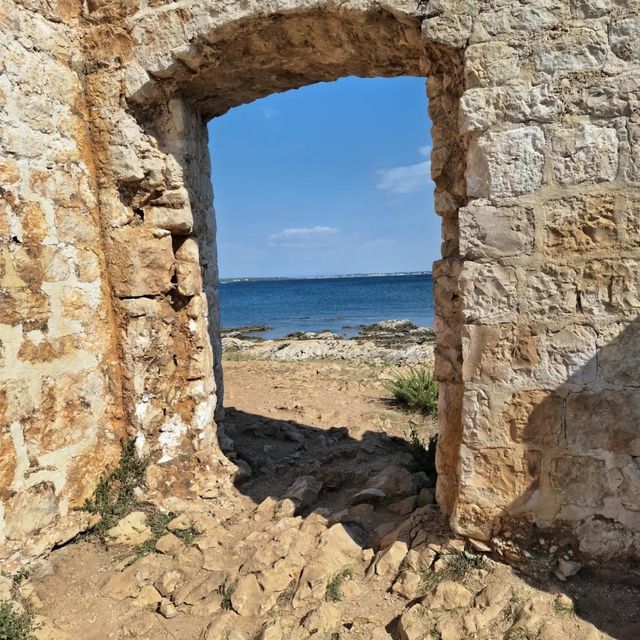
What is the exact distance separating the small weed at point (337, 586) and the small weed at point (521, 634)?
2.57 ft

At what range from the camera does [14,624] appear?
239cm

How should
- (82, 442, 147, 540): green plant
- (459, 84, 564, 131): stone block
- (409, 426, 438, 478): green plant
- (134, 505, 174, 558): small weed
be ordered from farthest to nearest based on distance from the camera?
(409, 426, 438, 478): green plant, (82, 442, 147, 540): green plant, (134, 505, 174, 558): small weed, (459, 84, 564, 131): stone block

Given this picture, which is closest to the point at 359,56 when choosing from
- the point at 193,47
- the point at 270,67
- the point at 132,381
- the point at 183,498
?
the point at 270,67

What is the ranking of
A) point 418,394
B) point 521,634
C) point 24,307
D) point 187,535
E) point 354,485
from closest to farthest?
point 521,634, point 24,307, point 187,535, point 354,485, point 418,394

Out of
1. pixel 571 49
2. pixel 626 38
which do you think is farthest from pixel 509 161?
pixel 626 38

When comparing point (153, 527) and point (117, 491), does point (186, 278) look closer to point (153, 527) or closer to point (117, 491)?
point (117, 491)

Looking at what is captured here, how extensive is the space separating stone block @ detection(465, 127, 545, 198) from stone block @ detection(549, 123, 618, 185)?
2.8 inches

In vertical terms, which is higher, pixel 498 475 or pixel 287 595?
pixel 498 475

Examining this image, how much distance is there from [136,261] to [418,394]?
12.1 feet

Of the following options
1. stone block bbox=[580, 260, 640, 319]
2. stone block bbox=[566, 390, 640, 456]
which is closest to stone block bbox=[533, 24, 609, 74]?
stone block bbox=[580, 260, 640, 319]

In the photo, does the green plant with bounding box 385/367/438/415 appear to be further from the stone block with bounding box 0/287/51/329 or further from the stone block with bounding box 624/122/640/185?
the stone block with bounding box 0/287/51/329

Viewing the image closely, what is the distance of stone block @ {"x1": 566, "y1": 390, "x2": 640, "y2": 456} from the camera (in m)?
2.38

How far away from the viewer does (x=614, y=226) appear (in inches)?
93.0

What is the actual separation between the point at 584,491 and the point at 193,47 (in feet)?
10.3
